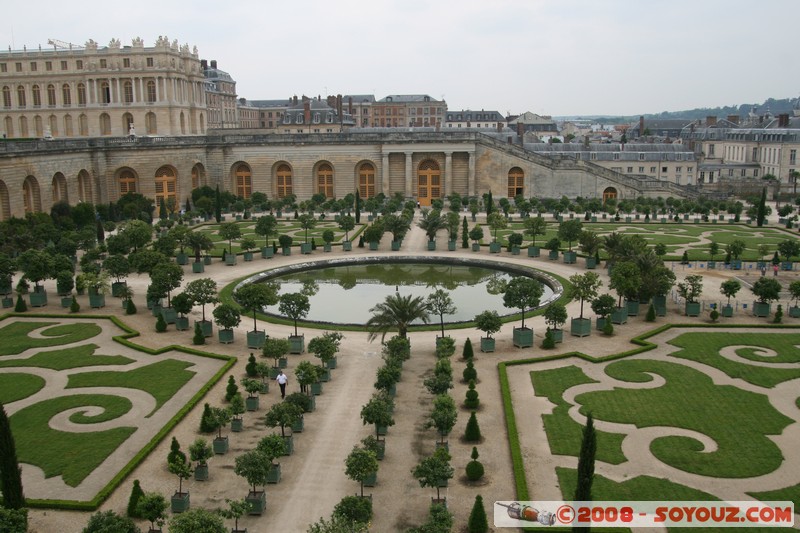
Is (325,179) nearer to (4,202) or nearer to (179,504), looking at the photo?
(4,202)

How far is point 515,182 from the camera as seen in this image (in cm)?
7912

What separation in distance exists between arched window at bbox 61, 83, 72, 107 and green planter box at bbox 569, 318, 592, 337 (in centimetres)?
6818

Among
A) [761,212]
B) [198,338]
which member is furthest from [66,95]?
[761,212]

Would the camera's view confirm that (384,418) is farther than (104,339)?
No

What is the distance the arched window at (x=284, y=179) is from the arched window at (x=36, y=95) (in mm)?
27792

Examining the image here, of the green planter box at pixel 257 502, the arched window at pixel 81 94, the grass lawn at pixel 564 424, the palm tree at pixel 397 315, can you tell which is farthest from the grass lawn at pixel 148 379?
the arched window at pixel 81 94

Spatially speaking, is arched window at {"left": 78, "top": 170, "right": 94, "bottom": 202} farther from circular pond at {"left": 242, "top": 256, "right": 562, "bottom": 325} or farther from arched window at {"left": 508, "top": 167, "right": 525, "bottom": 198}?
arched window at {"left": 508, "top": 167, "right": 525, "bottom": 198}

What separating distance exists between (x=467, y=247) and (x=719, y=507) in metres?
36.0

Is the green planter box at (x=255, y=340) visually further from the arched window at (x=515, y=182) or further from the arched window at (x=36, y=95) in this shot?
the arched window at (x=36, y=95)

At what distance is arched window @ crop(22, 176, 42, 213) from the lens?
58.2 m

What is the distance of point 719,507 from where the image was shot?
19188 mm

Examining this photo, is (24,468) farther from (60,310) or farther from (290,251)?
(290,251)

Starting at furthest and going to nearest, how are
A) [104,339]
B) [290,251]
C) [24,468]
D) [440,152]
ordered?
[440,152] → [290,251] → [104,339] → [24,468]

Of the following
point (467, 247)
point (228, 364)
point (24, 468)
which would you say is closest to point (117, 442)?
point (24, 468)
